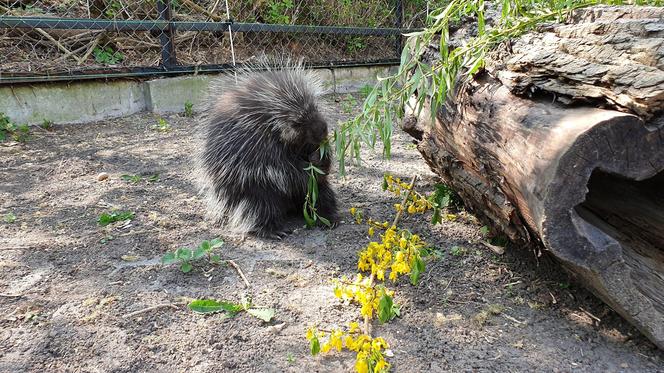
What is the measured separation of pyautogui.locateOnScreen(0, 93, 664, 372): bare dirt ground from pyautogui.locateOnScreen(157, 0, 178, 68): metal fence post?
105 inches

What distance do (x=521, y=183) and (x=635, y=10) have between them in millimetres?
857

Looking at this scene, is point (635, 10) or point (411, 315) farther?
point (411, 315)

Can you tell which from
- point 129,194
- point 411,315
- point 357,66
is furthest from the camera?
point 357,66

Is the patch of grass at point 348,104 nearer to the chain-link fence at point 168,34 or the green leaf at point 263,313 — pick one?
the chain-link fence at point 168,34

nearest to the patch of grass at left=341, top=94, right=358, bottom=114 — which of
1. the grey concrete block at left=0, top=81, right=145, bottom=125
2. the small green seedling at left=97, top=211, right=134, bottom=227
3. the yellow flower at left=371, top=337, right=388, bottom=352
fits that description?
the grey concrete block at left=0, top=81, right=145, bottom=125

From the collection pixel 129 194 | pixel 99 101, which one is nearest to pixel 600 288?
pixel 129 194

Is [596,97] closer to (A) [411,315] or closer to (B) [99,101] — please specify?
(A) [411,315]

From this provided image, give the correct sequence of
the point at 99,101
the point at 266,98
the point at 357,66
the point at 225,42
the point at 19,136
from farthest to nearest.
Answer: the point at 357,66
the point at 225,42
the point at 99,101
the point at 19,136
the point at 266,98

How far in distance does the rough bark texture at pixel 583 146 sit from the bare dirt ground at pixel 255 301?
26 cm

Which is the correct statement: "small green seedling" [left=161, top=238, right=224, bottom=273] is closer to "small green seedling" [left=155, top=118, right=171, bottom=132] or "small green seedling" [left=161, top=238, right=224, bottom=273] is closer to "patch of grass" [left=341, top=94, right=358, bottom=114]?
"small green seedling" [left=155, top=118, right=171, bottom=132]

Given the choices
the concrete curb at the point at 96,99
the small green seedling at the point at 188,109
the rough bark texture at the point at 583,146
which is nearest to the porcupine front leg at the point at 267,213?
the rough bark texture at the point at 583,146

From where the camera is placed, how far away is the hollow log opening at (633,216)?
1917 millimetres

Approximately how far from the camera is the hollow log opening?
6.29 feet

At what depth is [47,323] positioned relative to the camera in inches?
79.2
